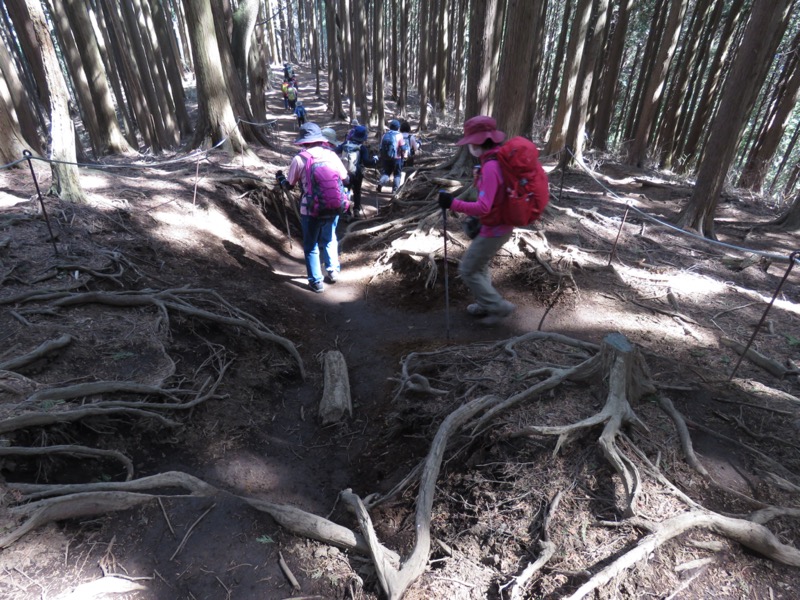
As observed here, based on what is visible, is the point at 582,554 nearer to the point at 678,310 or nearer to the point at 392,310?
the point at 678,310

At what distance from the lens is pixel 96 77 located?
12.1 m

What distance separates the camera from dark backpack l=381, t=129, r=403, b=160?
10.4 metres

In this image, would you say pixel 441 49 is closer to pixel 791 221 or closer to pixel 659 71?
pixel 659 71

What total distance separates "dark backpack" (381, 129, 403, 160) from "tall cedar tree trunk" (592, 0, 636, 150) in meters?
8.98

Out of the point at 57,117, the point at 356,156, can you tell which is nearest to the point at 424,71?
the point at 356,156

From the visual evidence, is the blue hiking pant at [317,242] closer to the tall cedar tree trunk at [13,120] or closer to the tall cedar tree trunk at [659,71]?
the tall cedar tree trunk at [13,120]

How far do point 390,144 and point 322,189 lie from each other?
16.5 ft

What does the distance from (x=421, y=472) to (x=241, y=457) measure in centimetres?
157

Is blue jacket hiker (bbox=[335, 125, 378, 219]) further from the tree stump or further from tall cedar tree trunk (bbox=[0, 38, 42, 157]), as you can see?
the tree stump

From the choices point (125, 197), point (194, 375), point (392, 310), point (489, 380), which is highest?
point (125, 197)

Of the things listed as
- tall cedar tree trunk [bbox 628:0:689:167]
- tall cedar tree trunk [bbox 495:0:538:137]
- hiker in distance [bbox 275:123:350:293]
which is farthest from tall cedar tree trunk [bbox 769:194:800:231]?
hiker in distance [bbox 275:123:350:293]

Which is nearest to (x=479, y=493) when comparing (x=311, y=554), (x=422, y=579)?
(x=422, y=579)

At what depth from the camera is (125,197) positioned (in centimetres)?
678

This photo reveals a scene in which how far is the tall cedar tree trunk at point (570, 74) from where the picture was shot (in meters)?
11.0
